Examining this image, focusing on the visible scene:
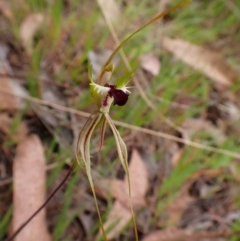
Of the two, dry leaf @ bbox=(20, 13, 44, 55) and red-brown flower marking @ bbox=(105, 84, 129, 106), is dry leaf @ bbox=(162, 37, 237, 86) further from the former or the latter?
red-brown flower marking @ bbox=(105, 84, 129, 106)

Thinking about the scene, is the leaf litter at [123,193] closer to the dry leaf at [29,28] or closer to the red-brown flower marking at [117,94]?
the dry leaf at [29,28]

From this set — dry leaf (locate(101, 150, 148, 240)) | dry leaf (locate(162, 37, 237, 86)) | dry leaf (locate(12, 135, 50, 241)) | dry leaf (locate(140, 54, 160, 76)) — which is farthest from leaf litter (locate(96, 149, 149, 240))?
dry leaf (locate(162, 37, 237, 86))

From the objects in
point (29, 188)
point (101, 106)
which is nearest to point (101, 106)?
point (101, 106)

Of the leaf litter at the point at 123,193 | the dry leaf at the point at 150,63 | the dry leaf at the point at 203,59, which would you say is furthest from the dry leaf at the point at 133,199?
the dry leaf at the point at 203,59

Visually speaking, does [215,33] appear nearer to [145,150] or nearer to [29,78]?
[145,150]

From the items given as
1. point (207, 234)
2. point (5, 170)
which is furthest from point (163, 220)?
Result: point (5, 170)

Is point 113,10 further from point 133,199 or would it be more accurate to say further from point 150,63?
point 133,199

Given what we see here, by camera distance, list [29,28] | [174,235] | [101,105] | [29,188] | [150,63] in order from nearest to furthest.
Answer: [101,105], [29,188], [174,235], [29,28], [150,63]
